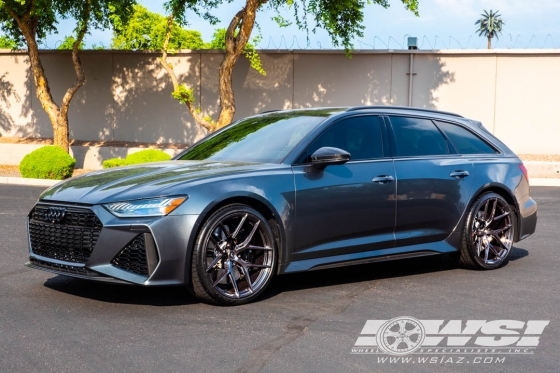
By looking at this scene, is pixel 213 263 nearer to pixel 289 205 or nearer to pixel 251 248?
pixel 251 248

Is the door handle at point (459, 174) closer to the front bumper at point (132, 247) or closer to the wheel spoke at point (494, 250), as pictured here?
the wheel spoke at point (494, 250)

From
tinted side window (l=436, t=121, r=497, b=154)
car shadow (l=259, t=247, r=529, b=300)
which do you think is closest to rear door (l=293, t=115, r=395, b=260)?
car shadow (l=259, t=247, r=529, b=300)

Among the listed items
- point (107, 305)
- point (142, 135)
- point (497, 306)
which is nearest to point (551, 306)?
point (497, 306)

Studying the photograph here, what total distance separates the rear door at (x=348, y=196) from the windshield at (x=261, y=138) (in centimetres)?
21

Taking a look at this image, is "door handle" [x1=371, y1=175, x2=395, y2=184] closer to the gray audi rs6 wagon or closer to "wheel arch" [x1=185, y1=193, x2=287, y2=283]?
the gray audi rs6 wagon

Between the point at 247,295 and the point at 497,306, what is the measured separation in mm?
2019

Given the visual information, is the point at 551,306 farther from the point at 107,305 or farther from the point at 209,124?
the point at 209,124

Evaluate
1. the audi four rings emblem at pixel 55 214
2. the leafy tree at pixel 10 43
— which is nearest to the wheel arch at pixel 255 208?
the audi four rings emblem at pixel 55 214

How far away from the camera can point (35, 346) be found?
579 cm

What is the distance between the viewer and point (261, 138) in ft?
26.6

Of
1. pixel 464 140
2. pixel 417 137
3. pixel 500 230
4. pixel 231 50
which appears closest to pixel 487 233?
pixel 500 230

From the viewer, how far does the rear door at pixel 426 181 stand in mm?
8109

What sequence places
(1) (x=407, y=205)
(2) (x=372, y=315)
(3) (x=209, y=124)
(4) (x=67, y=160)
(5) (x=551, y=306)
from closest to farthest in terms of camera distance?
(2) (x=372, y=315) < (5) (x=551, y=306) < (1) (x=407, y=205) < (4) (x=67, y=160) < (3) (x=209, y=124)

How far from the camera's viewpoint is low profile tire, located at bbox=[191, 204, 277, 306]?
6793mm
